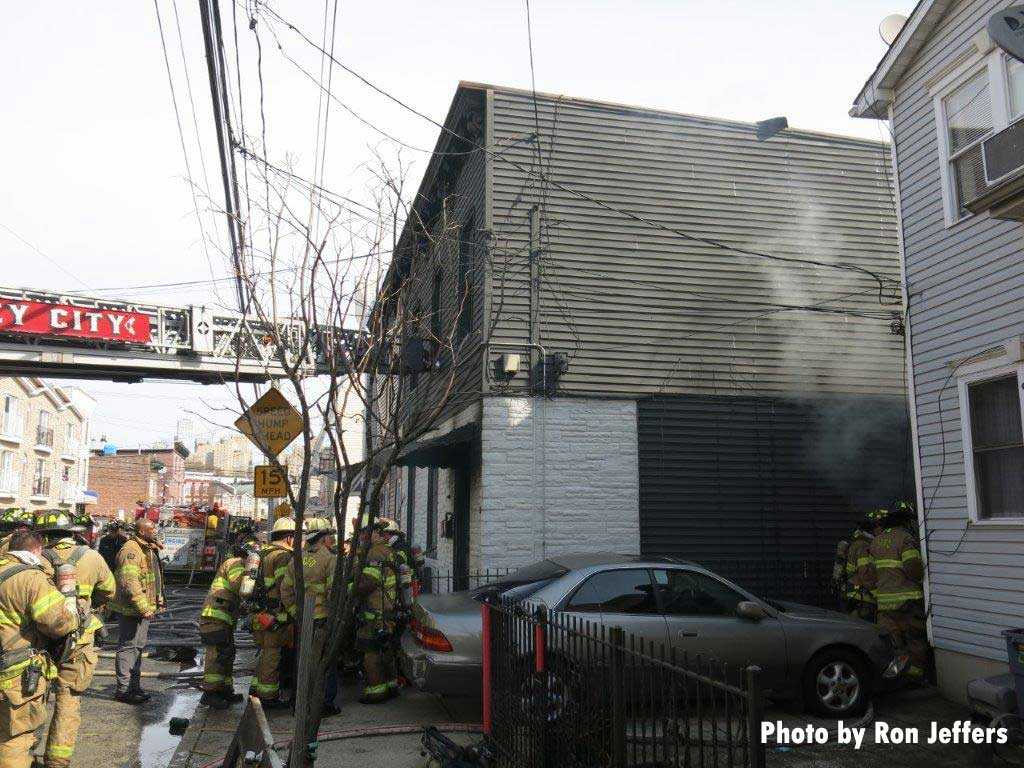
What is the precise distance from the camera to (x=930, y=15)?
8.85 metres

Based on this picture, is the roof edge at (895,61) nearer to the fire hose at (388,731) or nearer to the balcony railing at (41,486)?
the fire hose at (388,731)

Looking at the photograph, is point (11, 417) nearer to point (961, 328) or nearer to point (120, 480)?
point (120, 480)

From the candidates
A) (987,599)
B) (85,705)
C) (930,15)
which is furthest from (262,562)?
(930,15)

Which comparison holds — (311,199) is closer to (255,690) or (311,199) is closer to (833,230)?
(255,690)

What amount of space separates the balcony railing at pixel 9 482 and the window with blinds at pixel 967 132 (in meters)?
52.2

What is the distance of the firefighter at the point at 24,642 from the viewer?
5000mm

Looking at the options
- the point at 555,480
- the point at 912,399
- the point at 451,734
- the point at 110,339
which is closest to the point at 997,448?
the point at 912,399

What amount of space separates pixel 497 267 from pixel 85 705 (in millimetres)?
7038

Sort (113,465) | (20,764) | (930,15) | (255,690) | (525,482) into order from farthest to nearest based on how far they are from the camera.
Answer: (113,465) < (525,482) < (930,15) < (255,690) < (20,764)

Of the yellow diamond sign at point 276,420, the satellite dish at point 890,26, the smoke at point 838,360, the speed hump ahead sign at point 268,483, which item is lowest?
the speed hump ahead sign at point 268,483

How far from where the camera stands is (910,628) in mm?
8711

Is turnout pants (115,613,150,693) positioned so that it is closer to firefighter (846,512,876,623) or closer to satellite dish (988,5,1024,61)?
firefighter (846,512,876,623)

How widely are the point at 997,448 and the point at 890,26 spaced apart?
5529 millimetres

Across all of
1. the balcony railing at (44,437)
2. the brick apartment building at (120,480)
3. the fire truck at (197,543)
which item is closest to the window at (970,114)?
the fire truck at (197,543)
